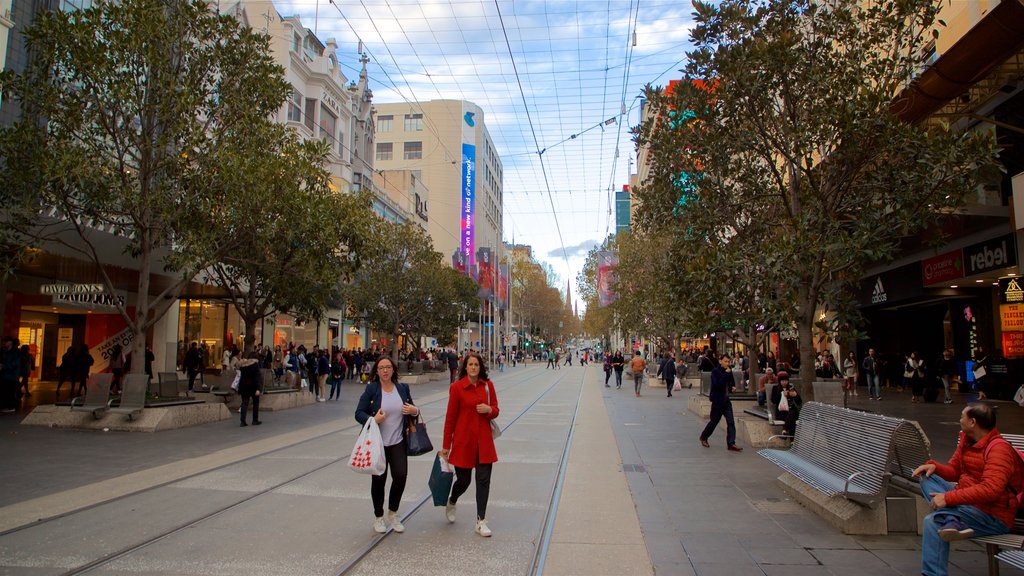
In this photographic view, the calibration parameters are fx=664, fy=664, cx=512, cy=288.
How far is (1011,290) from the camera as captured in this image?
1897cm

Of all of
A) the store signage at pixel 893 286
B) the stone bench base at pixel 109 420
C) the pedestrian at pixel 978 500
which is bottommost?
the stone bench base at pixel 109 420

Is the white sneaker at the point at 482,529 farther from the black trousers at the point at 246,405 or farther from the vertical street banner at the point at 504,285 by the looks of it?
the vertical street banner at the point at 504,285

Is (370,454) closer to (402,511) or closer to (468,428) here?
(468,428)

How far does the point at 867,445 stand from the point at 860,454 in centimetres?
16

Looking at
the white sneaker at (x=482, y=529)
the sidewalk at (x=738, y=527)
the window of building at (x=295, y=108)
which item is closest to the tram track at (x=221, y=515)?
the white sneaker at (x=482, y=529)

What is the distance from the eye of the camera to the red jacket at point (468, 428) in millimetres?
6027

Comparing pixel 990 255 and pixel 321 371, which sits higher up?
pixel 990 255

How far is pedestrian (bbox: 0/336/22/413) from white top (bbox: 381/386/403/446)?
13.9 meters

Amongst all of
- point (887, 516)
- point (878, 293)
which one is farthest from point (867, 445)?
point (878, 293)

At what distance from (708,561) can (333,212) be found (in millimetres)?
13434

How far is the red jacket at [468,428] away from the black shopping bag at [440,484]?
25 cm

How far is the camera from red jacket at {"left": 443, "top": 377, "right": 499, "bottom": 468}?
237 inches

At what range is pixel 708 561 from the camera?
5379 mm

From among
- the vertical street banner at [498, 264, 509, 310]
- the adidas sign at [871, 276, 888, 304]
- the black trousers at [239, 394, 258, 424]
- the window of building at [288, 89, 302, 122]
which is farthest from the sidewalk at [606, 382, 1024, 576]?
the vertical street banner at [498, 264, 509, 310]
